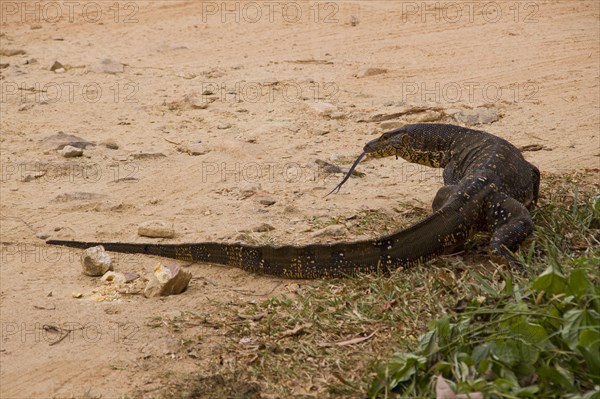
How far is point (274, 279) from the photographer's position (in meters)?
5.46

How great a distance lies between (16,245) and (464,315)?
3439 millimetres

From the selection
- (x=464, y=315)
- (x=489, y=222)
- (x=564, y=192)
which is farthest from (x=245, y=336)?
(x=564, y=192)

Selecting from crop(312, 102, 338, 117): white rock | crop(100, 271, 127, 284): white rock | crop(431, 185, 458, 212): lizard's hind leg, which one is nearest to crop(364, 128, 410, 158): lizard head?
crop(431, 185, 458, 212): lizard's hind leg

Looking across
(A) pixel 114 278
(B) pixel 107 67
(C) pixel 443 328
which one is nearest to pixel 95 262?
(A) pixel 114 278

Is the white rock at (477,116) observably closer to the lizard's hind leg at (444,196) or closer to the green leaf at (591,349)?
the lizard's hind leg at (444,196)

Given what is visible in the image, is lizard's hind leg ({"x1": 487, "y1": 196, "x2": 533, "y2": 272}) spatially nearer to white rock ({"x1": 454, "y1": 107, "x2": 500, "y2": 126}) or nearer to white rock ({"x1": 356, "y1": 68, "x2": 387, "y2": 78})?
white rock ({"x1": 454, "y1": 107, "x2": 500, "y2": 126})

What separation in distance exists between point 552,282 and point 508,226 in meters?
Answer: 1.53

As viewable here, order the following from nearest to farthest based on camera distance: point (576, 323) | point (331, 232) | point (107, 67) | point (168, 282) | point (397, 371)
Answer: point (576, 323) → point (397, 371) → point (168, 282) → point (331, 232) → point (107, 67)

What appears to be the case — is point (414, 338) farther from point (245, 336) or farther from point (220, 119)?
point (220, 119)

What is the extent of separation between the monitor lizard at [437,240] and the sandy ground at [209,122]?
13cm

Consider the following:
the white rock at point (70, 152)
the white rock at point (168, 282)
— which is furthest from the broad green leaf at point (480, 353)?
A: the white rock at point (70, 152)

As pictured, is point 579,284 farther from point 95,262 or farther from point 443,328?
point 95,262

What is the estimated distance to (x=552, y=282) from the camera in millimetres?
3791

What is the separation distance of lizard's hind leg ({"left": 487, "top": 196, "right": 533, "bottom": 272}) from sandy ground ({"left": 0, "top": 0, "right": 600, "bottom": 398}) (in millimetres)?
1173
